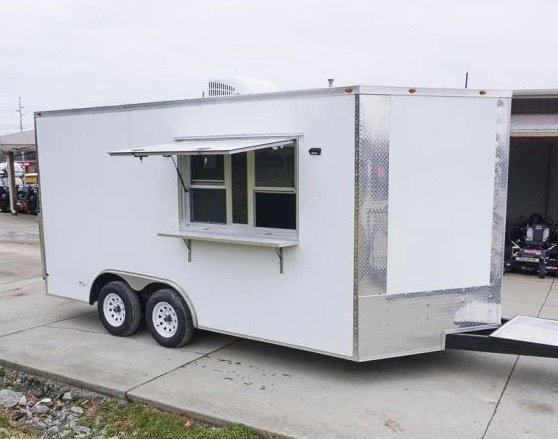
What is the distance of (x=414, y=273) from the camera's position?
5.17 m

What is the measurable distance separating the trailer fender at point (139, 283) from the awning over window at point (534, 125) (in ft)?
23.0

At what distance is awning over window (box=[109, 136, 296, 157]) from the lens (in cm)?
509

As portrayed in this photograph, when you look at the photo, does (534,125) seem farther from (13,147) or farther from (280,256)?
(13,147)

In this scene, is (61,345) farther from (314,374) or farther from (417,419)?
(417,419)

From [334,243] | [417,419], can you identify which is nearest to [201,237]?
[334,243]

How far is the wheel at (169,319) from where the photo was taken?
6.18 meters

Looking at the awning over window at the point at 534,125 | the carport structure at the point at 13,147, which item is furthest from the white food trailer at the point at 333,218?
the carport structure at the point at 13,147

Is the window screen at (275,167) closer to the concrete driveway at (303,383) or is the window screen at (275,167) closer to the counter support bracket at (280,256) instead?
the counter support bracket at (280,256)

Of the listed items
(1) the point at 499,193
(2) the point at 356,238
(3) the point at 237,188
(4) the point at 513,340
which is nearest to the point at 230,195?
(3) the point at 237,188

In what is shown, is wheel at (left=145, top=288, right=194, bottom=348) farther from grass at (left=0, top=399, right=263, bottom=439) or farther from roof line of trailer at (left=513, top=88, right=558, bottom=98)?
roof line of trailer at (left=513, top=88, right=558, bottom=98)

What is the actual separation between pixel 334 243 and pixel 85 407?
2684mm

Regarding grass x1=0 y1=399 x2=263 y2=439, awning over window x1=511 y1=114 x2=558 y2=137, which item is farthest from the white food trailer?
awning over window x1=511 y1=114 x2=558 y2=137

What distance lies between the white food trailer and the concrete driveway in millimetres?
354

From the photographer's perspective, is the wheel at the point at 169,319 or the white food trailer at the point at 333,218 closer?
the white food trailer at the point at 333,218
